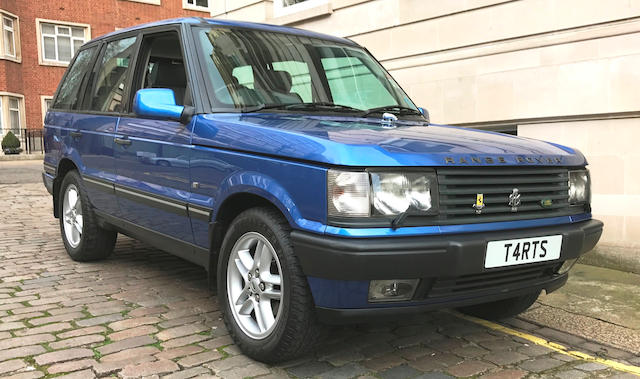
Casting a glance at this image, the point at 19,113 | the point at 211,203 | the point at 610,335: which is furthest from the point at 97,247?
the point at 19,113

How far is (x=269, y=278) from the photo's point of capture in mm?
3025

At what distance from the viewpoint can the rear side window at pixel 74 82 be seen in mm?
5395

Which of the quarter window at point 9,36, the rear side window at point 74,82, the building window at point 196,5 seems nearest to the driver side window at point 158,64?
the rear side window at point 74,82

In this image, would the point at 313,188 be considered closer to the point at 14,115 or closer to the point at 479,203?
the point at 479,203

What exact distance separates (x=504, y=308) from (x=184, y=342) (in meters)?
2.09

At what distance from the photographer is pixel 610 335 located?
376 cm

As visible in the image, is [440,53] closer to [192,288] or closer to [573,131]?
[573,131]

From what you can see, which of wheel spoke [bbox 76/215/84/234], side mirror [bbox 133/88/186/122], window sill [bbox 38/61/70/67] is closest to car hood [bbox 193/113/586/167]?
side mirror [bbox 133/88/186/122]

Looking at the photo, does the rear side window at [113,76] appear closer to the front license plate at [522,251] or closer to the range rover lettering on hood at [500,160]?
the range rover lettering on hood at [500,160]

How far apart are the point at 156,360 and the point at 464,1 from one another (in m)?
5.97

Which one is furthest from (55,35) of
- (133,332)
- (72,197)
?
(133,332)

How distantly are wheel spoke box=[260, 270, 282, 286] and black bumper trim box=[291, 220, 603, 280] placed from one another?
361 millimetres

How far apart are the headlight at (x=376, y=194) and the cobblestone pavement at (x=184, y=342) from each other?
2.53 ft

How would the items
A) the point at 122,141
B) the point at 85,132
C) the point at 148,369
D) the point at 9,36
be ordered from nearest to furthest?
the point at 148,369 < the point at 122,141 < the point at 85,132 < the point at 9,36
